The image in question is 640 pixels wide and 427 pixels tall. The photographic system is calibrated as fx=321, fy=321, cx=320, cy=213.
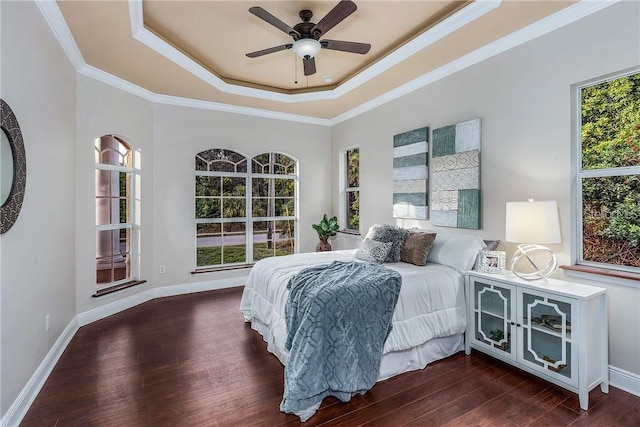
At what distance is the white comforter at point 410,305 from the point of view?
2.52 metres

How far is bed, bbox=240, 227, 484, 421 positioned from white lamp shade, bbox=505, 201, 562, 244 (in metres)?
0.54

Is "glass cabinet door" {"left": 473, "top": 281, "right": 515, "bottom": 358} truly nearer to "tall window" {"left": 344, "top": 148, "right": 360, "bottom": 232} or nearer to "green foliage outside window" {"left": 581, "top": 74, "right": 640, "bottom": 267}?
"green foliage outside window" {"left": 581, "top": 74, "right": 640, "bottom": 267}

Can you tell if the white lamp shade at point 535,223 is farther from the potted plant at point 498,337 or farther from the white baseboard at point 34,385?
the white baseboard at point 34,385

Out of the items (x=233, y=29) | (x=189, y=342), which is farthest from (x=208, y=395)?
(x=233, y=29)

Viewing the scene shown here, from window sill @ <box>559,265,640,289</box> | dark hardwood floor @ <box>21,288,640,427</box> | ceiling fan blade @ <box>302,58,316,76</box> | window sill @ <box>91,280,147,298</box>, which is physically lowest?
dark hardwood floor @ <box>21,288,640,427</box>

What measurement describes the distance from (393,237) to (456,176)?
975 mm

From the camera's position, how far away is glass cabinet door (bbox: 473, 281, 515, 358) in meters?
2.57

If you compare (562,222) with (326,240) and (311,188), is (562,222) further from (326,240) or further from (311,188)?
(311,188)

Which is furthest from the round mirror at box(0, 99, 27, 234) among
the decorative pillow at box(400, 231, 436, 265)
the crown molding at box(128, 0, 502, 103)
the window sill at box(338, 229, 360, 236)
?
the window sill at box(338, 229, 360, 236)

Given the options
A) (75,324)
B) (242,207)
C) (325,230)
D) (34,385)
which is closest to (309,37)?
(242,207)

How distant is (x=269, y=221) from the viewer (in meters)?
5.55

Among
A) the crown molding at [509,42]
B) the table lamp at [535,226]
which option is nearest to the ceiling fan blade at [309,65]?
the crown molding at [509,42]

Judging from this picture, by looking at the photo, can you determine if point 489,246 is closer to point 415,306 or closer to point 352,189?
point 415,306

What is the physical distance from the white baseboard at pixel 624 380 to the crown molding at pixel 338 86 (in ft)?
9.65
